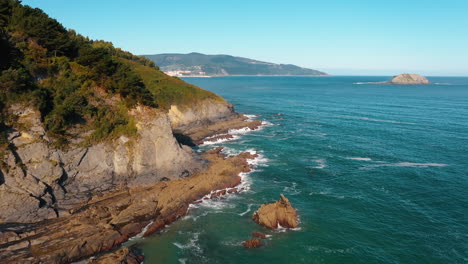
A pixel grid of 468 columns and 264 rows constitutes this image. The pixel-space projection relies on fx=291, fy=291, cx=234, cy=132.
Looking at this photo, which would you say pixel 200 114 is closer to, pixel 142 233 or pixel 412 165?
pixel 142 233

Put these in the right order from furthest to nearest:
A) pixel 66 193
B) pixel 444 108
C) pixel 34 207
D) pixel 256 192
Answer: pixel 444 108
pixel 256 192
pixel 66 193
pixel 34 207

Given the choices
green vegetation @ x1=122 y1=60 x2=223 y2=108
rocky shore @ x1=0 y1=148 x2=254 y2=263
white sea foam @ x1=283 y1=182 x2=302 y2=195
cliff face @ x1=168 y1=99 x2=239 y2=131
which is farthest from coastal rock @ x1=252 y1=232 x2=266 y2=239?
green vegetation @ x1=122 y1=60 x2=223 y2=108

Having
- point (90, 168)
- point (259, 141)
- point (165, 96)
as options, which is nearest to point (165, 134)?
point (90, 168)

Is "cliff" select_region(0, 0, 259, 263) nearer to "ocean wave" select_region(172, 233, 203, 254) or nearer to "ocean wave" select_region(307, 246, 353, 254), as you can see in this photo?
"ocean wave" select_region(172, 233, 203, 254)

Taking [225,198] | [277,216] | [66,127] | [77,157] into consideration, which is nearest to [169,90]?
[66,127]

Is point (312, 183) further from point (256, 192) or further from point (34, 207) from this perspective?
point (34, 207)

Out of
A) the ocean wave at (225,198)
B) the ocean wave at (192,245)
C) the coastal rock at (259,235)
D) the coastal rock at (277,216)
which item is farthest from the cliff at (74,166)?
the coastal rock at (259,235)

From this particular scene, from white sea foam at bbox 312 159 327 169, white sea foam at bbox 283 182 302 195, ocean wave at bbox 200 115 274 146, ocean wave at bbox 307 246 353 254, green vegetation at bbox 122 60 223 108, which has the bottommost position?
ocean wave at bbox 307 246 353 254
